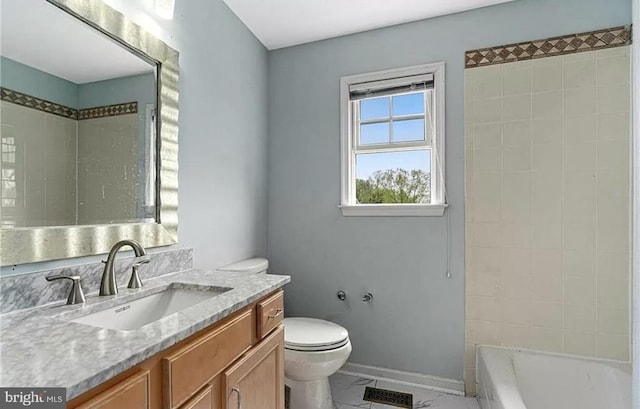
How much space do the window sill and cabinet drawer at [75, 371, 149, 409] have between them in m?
1.69

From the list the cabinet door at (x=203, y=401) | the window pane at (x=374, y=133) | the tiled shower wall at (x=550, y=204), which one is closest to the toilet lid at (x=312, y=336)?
the cabinet door at (x=203, y=401)

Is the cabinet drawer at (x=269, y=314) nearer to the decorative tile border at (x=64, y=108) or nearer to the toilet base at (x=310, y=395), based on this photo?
the toilet base at (x=310, y=395)

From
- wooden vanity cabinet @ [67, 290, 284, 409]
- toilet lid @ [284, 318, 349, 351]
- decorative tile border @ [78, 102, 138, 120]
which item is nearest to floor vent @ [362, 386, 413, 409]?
toilet lid @ [284, 318, 349, 351]

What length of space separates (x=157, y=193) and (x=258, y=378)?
901mm

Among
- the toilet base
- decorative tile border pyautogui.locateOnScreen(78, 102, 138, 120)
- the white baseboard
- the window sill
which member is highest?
decorative tile border pyautogui.locateOnScreen(78, 102, 138, 120)

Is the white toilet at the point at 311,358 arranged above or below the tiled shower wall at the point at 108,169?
below

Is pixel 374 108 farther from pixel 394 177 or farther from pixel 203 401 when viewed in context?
pixel 203 401

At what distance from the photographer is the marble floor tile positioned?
193cm

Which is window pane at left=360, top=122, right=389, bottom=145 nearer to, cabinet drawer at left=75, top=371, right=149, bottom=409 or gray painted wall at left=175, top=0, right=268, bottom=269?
gray painted wall at left=175, top=0, right=268, bottom=269

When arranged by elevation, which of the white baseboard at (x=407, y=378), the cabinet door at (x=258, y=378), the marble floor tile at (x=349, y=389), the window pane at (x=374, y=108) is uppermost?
the window pane at (x=374, y=108)

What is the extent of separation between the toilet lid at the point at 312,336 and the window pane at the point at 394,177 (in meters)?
0.92

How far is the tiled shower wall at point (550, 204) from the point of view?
1.79 meters

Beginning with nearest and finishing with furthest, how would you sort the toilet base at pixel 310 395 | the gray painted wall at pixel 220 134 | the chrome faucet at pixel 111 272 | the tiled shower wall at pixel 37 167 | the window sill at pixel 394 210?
the tiled shower wall at pixel 37 167 → the chrome faucet at pixel 111 272 → the gray painted wall at pixel 220 134 → the toilet base at pixel 310 395 → the window sill at pixel 394 210

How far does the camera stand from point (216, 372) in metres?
0.95
